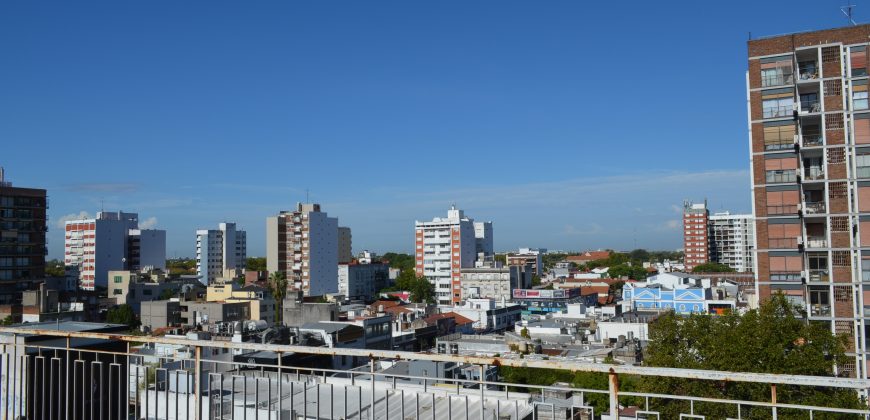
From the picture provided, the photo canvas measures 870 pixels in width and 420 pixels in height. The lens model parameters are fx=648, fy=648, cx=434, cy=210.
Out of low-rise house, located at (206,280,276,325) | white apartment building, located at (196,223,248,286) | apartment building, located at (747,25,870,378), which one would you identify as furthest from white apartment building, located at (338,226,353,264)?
apartment building, located at (747,25,870,378)

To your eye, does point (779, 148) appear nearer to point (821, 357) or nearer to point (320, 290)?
point (821, 357)

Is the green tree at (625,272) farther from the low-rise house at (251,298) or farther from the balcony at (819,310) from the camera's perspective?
the balcony at (819,310)

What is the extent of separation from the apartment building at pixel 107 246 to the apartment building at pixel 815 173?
281 feet

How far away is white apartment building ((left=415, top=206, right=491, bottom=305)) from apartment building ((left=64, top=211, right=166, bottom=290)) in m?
40.7

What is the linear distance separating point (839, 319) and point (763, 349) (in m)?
6.00

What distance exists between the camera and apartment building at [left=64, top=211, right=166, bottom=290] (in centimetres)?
8944

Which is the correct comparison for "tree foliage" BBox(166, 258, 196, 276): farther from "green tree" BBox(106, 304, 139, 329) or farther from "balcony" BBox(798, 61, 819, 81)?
"balcony" BBox(798, 61, 819, 81)

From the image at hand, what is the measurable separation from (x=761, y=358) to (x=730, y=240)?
124 m

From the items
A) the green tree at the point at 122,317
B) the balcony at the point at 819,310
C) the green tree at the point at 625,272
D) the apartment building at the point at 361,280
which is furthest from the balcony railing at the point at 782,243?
the green tree at the point at 625,272

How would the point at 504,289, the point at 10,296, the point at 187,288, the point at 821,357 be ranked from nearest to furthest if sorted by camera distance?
1. the point at 821,357
2. the point at 10,296
3. the point at 187,288
4. the point at 504,289

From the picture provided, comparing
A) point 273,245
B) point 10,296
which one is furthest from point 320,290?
point 10,296

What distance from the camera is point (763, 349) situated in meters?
16.9

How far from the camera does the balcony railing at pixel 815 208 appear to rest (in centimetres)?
2138

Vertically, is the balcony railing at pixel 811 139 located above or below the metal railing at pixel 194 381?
above
